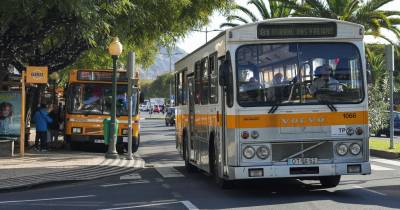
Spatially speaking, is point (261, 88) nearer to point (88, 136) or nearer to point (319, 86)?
point (319, 86)

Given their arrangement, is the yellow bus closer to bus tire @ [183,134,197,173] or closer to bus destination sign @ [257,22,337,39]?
bus tire @ [183,134,197,173]

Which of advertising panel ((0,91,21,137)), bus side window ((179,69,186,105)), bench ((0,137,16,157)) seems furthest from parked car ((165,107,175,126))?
bus side window ((179,69,186,105))

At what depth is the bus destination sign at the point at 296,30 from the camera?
11.7 metres

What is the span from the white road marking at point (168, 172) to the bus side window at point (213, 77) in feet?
12.6

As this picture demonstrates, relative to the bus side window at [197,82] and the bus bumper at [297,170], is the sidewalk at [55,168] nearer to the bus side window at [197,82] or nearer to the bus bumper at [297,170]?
the bus side window at [197,82]

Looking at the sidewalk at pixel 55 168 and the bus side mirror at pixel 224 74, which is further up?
the bus side mirror at pixel 224 74

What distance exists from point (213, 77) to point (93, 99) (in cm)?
1143

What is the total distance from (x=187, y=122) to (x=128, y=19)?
462 cm

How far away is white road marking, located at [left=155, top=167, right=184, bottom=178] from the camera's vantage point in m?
16.8

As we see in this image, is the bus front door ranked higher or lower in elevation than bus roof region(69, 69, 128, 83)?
lower

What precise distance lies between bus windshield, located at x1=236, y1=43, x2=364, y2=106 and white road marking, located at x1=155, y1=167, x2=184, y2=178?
5.63 m

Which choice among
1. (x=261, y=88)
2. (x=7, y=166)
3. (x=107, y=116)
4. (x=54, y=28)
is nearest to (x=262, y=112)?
(x=261, y=88)

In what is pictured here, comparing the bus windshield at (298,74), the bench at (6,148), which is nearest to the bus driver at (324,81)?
the bus windshield at (298,74)

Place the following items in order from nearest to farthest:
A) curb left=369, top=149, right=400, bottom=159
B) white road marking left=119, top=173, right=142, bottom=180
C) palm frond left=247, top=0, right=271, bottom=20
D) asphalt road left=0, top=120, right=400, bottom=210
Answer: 1. asphalt road left=0, top=120, right=400, bottom=210
2. white road marking left=119, top=173, right=142, bottom=180
3. curb left=369, top=149, right=400, bottom=159
4. palm frond left=247, top=0, right=271, bottom=20
